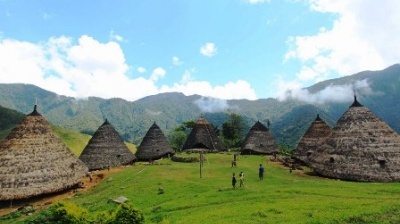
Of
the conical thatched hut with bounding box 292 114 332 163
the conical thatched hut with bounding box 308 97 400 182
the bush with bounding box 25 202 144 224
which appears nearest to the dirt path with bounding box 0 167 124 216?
the bush with bounding box 25 202 144 224

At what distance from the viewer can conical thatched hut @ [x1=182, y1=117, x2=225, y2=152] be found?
60.0 metres

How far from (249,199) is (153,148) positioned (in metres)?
33.4

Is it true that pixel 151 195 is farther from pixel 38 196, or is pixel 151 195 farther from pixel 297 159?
pixel 297 159

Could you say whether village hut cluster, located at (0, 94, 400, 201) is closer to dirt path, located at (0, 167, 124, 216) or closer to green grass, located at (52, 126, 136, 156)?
dirt path, located at (0, 167, 124, 216)

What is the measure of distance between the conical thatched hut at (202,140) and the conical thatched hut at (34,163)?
2613 centimetres

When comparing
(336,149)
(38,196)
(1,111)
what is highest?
(1,111)

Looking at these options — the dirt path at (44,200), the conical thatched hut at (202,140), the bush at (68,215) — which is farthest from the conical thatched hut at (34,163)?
the conical thatched hut at (202,140)

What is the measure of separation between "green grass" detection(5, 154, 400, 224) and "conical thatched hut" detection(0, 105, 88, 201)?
2963mm

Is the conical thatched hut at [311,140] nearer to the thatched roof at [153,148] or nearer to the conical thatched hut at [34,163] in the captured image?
the thatched roof at [153,148]

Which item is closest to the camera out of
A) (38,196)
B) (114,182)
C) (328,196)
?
(328,196)

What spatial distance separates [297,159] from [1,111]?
84.1 meters

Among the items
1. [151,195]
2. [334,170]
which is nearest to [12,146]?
[151,195]

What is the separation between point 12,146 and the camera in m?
32.0

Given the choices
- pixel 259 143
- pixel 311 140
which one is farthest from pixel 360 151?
pixel 259 143
